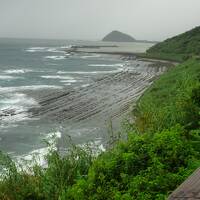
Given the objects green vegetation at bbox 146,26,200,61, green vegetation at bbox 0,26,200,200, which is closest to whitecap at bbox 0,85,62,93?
green vegetation at bbox 146,26,200,61

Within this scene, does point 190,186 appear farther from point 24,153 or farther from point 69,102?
point 69,102

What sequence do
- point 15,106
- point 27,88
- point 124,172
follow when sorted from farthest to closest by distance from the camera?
point 27,88
point 15,106
point 124,172

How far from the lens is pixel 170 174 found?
6.86 metres

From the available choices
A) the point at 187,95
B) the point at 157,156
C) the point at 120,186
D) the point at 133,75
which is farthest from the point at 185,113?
the point at 133,75

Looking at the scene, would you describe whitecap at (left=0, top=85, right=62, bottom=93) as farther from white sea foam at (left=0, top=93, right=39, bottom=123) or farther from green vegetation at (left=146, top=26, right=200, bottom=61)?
green vegetation at (left=146, top=26, right=200, bottom=61)

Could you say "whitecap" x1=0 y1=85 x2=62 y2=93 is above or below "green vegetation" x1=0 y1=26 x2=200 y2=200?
below

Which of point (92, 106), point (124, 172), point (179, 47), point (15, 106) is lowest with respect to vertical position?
point (15, 106)

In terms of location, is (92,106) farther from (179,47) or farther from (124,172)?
(179,47)

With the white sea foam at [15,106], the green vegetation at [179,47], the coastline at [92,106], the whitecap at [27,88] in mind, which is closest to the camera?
the coastline at [92,106]

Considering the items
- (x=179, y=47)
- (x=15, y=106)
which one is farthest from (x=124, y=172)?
(x=179, y=47)

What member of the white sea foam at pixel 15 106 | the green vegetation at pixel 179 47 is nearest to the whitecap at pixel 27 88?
the white sea foam at pixel 15 106

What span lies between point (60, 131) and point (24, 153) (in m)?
5.71

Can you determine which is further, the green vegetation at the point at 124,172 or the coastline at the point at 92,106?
the coastline at the point at 92,106

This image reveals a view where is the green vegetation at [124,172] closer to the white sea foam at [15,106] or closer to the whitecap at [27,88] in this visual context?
the white sea foam at [15,106]
